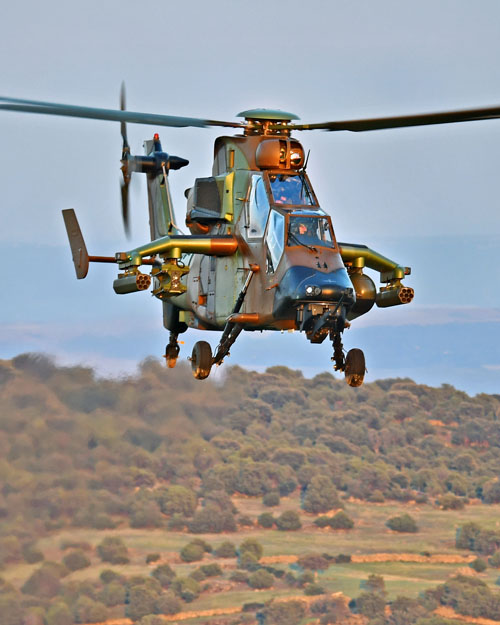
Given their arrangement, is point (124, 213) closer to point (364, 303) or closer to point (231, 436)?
point (364, 303)

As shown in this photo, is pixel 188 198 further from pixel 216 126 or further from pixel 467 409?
pixel 467 409

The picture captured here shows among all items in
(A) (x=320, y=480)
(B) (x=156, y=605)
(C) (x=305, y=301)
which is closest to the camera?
(C) (x=305, y=301)

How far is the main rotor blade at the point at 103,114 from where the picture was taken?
24859mm

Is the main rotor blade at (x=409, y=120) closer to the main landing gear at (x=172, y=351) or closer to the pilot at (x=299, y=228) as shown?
the pilot at (x=299, y=228)

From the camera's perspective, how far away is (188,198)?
28625 millimetres

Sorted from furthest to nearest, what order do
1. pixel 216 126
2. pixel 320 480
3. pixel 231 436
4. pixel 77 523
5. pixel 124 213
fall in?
pixel 320 480, pixel 231 436, pixel 77 523, pixel 124 213, pixel 216 126

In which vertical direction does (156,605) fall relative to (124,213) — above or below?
below

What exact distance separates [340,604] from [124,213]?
108437mm

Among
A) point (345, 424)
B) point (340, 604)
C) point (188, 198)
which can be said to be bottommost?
point (340, 604)

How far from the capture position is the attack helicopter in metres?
24.9

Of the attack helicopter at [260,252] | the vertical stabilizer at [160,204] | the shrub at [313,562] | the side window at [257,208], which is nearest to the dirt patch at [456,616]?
the shrub at [313,562]

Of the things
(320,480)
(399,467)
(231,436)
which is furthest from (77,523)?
(399,467)

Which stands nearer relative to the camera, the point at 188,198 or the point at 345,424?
the point at 188,198

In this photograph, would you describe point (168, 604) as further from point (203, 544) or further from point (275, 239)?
point (275, 239)
